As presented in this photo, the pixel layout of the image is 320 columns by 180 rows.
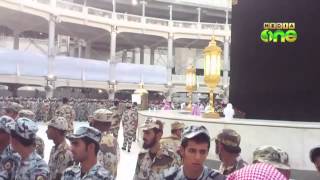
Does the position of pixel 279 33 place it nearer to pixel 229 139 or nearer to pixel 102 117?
pixel 102 117

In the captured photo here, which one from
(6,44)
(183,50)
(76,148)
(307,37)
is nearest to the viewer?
(76,148)

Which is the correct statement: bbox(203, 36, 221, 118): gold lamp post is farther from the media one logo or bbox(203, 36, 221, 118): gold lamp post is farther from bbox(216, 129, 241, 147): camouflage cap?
bbox(216, 129, 241, 147): camouflage cap

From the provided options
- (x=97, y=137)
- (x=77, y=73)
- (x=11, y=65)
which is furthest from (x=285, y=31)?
(x=77, y=73)

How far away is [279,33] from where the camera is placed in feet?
35.7

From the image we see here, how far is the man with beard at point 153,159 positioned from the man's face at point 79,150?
101 centimetres

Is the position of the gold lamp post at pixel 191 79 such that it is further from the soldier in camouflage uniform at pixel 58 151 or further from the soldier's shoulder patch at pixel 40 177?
the soldier's shoulder patch at pixel 40 177

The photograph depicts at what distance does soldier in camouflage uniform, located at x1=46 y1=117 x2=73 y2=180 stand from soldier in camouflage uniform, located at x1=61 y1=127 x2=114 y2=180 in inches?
40.9

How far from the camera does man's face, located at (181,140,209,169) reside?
2.35 m

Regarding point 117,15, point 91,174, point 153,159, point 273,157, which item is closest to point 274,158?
point 273,157

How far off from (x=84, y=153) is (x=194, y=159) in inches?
28.8

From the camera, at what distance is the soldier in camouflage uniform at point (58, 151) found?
3684mm

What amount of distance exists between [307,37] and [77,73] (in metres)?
24.0

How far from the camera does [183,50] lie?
4862 cm

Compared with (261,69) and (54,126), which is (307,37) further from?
(54,126)
